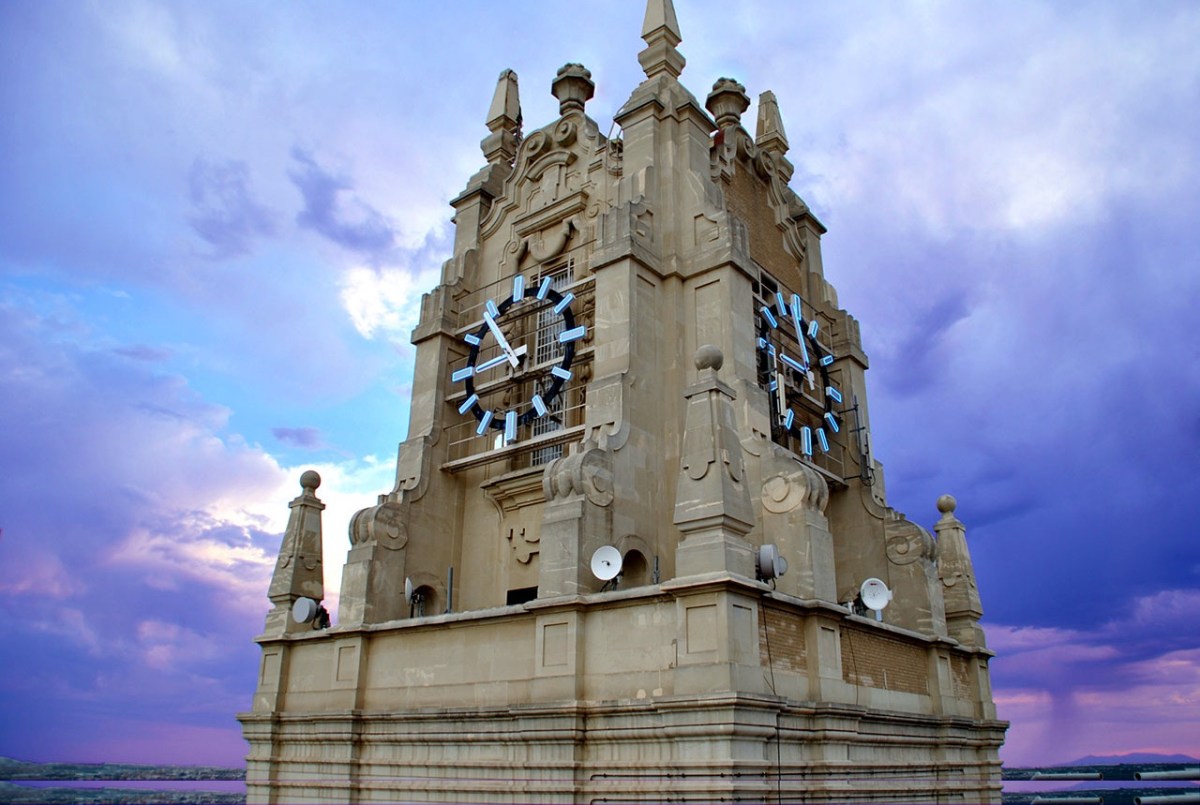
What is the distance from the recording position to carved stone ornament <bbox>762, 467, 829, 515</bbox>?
2275 cm

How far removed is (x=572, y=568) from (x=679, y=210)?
12543 millimetres

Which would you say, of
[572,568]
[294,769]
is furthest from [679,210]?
[294,769]

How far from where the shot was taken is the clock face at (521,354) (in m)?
27.3

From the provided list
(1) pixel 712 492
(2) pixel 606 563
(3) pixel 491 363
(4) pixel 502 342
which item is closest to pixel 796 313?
(4) pixel 502 342

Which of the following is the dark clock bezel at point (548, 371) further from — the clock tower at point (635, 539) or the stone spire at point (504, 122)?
the stone spire at point (504, 122)

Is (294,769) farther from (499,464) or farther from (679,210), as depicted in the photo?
(679,210)

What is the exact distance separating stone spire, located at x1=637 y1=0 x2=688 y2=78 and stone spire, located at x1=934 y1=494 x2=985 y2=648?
664 inches

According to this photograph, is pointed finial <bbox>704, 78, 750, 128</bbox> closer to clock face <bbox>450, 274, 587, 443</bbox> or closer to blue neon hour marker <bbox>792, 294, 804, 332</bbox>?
blue neon hour marker <bbox>792, 294, 804, 332</bbox>

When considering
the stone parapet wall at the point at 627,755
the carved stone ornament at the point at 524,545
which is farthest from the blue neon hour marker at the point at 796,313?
the stone parapet wall at the point at 627,755

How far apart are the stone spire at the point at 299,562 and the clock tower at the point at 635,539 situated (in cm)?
10

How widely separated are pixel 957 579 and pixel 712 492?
14.4m

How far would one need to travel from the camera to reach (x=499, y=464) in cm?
2916

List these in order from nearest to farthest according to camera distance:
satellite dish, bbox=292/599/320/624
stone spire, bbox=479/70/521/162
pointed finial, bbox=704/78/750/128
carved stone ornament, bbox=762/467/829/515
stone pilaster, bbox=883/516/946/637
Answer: carved stone ornament, bbox=762/467/829/515 < satellite dish, bbox=292/599/320/624 < stone pilaster, bbox=883/516/946/637 < pointed finial, bbox=704/78/750/128 < stone spire, bbox=479/70/521/162

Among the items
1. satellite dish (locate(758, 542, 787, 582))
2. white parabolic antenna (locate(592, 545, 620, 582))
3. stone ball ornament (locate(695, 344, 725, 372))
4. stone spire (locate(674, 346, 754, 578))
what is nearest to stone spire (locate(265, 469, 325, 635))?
white parabolic antenna (locate(592, 545, 620, 582))
